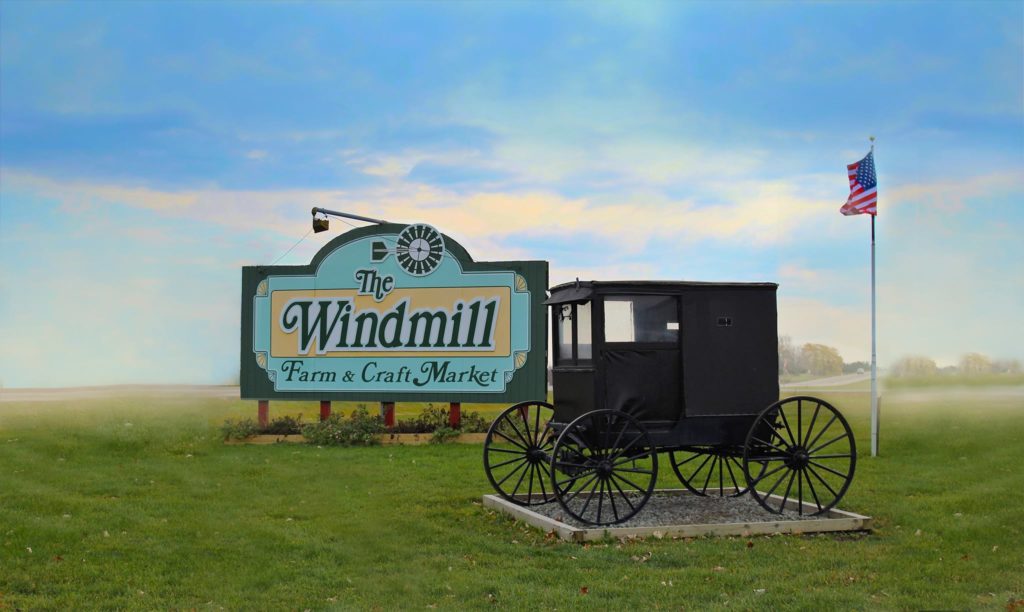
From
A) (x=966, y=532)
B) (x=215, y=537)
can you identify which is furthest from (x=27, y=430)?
(x=966, y=532)

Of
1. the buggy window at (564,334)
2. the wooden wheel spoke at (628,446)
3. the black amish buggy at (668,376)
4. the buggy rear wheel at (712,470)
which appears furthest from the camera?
the buggy rear wheel at (712,470)

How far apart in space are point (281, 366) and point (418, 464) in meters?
5.67

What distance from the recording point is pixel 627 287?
10930 mm

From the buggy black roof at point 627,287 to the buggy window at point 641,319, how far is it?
0.38 feet

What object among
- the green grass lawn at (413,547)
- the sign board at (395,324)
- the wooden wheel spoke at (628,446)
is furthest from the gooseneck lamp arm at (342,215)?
the wooden wheel spoke at (628,446)

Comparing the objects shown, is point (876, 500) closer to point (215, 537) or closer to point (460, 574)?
point (460, 574)

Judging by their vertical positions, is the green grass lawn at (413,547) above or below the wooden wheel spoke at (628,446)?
below

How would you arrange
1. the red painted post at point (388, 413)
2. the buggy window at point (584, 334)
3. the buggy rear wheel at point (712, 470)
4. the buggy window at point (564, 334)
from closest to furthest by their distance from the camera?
the buggy window at point (584, 334), the buggy window at point (564, 334), the buggy rear wheel at point (712, 470), the red painted post at point (388, 413)

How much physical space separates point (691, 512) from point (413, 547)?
3.74m

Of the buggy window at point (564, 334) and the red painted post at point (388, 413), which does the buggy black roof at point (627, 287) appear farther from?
the red painted post at point (388, 413)

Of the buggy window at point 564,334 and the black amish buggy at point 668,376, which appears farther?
the buggy window at point 564,334

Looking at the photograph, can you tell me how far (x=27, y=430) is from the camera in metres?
20.8

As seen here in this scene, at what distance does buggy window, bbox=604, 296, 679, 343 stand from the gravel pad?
2.04 m

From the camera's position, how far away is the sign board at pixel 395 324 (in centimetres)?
2017
